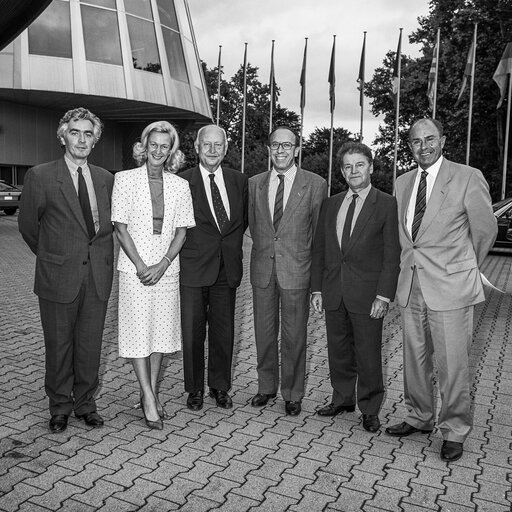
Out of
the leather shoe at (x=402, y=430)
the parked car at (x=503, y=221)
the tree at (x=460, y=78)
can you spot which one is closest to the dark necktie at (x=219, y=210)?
the leather shoe at (x=402, y=430)

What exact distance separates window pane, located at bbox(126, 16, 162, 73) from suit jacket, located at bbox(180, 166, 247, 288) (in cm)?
2200

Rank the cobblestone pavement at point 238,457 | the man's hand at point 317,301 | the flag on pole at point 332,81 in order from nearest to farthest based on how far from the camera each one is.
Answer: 1. the cobblestone pavement at point 238,457
2. the man's hand at point 317,301
3. the flag on pole at point 332,81

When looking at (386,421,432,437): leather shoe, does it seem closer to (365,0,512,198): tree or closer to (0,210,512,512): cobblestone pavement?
(0,210,512,512): cobblestone pavement

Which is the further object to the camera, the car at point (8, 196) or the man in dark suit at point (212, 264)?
the car at point (8, 196)

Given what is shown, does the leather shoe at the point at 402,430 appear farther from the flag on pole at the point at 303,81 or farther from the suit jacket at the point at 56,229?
the flag on pole at the point at 303,81

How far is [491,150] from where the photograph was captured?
3241 cm

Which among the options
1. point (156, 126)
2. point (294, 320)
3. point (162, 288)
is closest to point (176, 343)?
point (162, 288)

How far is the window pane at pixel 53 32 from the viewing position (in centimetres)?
2380

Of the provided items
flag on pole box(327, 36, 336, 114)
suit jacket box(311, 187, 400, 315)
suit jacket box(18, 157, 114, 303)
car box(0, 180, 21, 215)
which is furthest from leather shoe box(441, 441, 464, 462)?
flag on pole box(327, 36, 336, 114)

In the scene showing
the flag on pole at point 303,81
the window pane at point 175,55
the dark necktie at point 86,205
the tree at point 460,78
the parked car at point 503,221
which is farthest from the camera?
the flag on pole at point 303,81

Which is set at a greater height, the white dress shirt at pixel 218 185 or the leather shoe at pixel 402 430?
the white dress shirt at pixel 218 185

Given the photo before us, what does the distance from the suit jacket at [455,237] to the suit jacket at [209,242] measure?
136cm

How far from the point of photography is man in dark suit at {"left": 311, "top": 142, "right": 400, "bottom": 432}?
4.31 metres

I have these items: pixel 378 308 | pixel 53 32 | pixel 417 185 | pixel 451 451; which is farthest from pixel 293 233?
pixel 53 32
